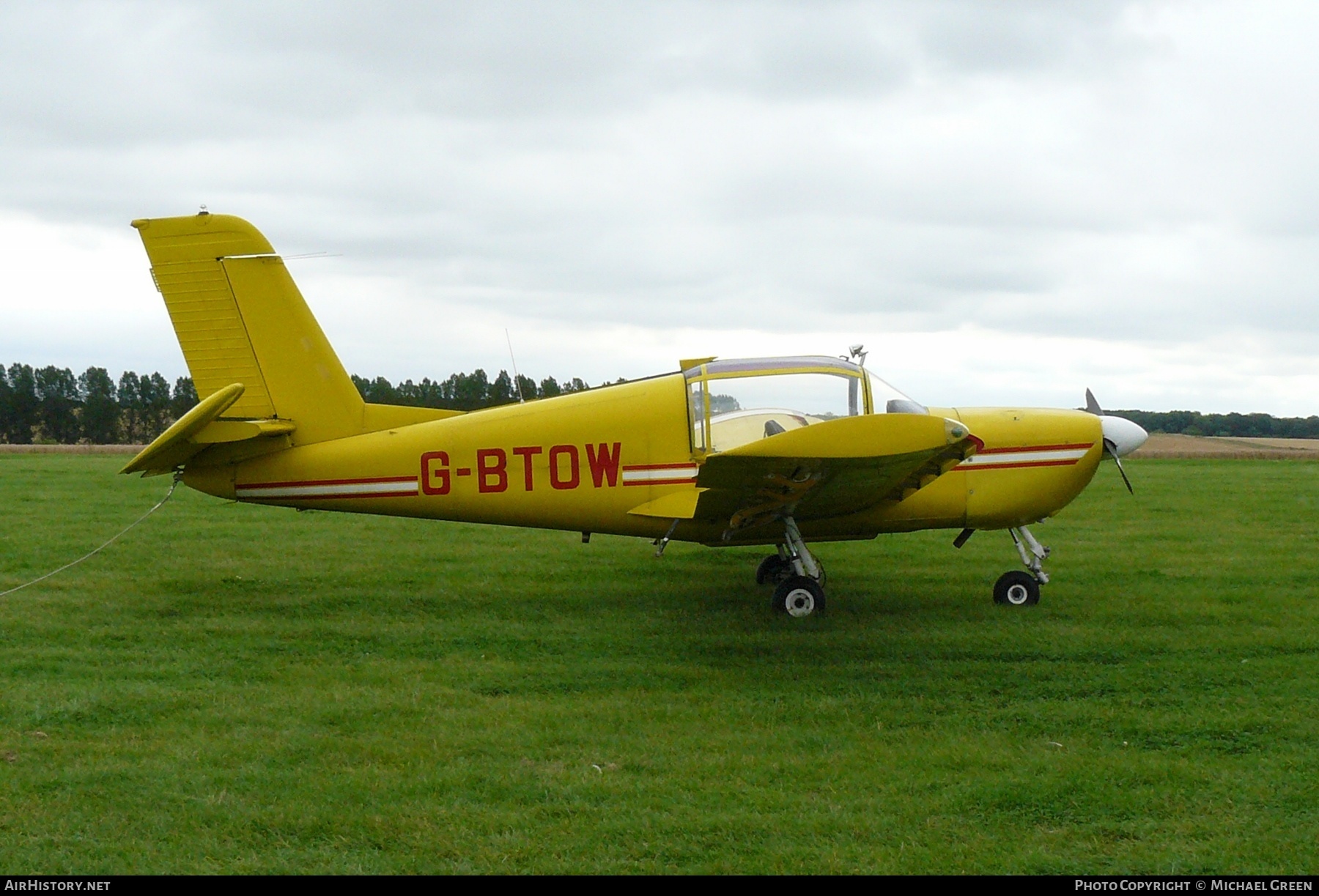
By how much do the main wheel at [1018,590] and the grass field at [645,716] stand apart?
28 cm

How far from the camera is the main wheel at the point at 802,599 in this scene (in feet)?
29.6

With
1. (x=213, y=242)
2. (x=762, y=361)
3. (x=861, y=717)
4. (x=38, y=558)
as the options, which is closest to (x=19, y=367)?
(x=38, y=558)

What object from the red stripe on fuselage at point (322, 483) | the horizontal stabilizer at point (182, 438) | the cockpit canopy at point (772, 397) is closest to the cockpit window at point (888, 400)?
the cockpit canopy at point (772, 397)

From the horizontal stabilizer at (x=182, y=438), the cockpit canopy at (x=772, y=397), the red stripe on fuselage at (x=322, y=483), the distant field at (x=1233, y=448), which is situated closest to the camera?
the horizontal stabilizer at (x=182, y=438)

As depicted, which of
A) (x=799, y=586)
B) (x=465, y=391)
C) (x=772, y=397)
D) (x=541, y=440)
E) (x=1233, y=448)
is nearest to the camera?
(x=799, y=586)

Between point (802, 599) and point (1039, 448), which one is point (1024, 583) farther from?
point (802, 599)

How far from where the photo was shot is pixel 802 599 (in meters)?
9.05

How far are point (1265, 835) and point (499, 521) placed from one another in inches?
Answer: 254

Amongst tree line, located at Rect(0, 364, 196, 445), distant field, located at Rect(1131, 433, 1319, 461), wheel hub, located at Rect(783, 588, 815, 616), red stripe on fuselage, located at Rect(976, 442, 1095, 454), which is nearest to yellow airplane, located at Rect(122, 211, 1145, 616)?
red stripe on fuselage, located at Rect(976, 442, 1095, 454)

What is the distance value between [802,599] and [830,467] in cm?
156

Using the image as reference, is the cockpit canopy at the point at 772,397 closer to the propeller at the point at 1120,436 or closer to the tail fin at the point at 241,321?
the propeller at the point at 1120,436

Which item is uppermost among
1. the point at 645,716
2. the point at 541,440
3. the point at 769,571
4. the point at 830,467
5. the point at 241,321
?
the point at 241,321

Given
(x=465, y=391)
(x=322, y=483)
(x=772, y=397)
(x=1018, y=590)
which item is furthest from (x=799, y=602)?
(x=465, y=391)
